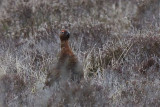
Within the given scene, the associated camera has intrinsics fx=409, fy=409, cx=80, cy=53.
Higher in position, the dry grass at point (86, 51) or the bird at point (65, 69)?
the bird at point (65, 69)

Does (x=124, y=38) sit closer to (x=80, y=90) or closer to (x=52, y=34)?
(x=52, y=34)

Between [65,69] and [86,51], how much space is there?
1.80 meters

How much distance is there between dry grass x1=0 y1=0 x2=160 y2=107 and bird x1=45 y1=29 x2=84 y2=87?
0.41 ft

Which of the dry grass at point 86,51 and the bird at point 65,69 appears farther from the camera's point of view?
the bird at point 65,69

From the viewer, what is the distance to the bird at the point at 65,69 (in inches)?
172

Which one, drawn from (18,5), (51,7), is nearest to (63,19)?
(51,7)

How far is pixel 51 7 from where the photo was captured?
8055mm

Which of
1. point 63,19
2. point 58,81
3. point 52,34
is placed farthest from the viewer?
point 63,19

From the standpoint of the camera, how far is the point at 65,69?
4383 mm

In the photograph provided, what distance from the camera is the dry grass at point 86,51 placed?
4139mm

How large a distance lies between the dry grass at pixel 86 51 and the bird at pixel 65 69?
0.13m

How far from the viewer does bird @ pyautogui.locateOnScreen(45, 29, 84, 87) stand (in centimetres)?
438

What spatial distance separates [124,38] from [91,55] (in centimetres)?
74

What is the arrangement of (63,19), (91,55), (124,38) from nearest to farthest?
(91,55) → (124,38) → (63,19)
